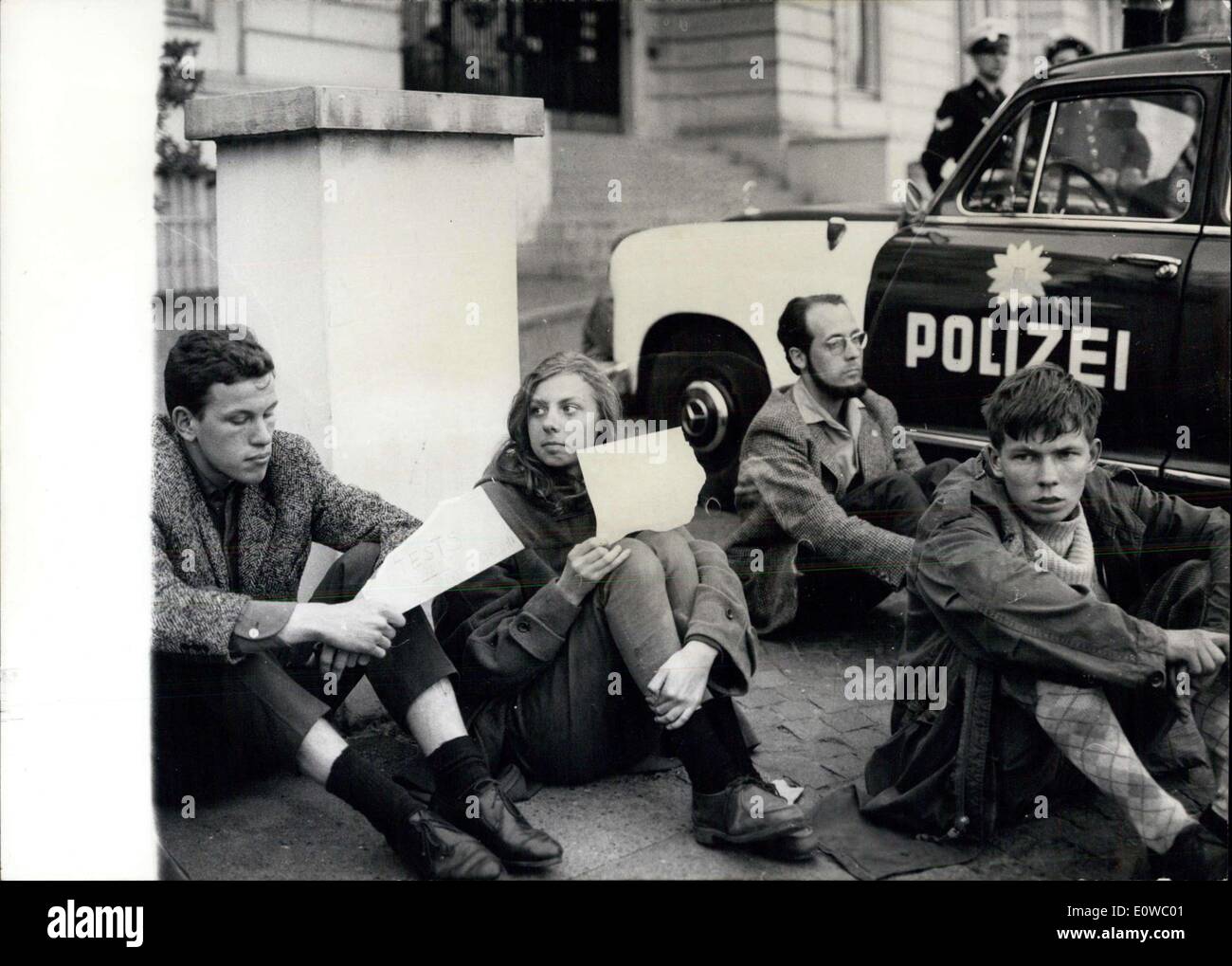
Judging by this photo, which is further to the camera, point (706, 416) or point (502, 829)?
point (706, 416)

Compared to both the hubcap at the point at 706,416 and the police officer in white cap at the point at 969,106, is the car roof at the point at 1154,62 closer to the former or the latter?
the police officer in white cap at the point at 969,106

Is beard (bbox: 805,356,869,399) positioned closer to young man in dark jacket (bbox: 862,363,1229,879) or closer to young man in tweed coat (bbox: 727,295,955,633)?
young man in tweed coat (bbox: 727,295,955,633)

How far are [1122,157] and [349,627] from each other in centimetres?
298

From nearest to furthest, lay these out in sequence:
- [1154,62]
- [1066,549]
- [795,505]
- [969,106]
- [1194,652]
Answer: [1194,652], [1066,549], [1154,62], [795,505], [969,106]

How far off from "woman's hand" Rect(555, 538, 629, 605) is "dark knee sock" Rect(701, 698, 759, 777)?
1.30ft

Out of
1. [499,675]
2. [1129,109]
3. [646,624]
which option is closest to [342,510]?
[499,675]

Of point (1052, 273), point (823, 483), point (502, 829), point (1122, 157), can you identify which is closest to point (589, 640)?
point (502, 829)

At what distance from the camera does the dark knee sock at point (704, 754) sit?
3.30 metres

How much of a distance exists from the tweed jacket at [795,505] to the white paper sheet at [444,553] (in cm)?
117

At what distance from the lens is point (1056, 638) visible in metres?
3.07

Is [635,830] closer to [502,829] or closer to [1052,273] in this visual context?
[502,829]

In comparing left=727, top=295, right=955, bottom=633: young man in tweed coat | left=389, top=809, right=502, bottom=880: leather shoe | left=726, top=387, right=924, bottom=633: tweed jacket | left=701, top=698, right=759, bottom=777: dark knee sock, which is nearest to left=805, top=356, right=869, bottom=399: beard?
left=727, top=295, right=955, bottom=633: young man in tweed coat
